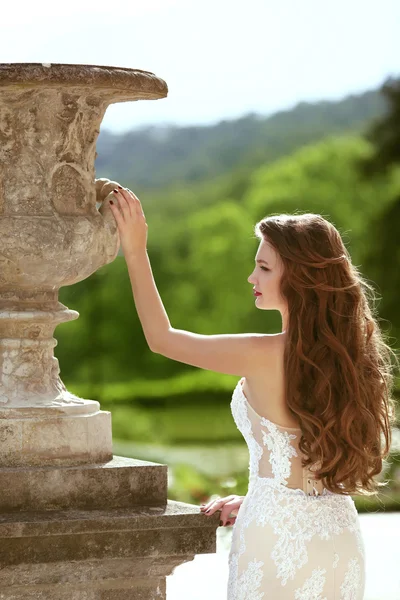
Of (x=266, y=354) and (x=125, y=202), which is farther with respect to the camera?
(x=125, y=202)

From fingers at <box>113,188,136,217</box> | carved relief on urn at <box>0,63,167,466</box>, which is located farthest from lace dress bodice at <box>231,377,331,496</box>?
fingers at <box>113,188,136,217</box>

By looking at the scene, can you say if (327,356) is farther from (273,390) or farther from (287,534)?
(287,534)

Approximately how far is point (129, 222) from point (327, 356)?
67 centimetres

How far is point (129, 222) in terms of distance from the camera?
3332 millimetres

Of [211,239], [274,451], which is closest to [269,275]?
[274,451]

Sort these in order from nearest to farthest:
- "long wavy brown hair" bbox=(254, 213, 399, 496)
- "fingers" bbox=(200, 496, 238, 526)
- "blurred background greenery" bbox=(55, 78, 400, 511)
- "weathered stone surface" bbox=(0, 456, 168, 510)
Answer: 1. "long wavy brown hair" bbox=(254, 213, 399, 496)
2. "weathered stone surface" bbox=(0, 456, 168, 510)
3. "fingers" bbox=(200, 496, 238, 526)
4. "blurred background greenery" bbox=(55, 78, 400, 511)

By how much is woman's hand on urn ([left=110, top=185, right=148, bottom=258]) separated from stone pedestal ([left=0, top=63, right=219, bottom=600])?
0.06 metres

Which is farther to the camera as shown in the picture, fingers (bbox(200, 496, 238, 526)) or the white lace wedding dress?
fingers (bbox(200, 496, 238, 526))

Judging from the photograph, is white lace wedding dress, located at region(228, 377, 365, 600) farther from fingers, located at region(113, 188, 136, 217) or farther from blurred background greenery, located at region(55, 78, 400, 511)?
blurred background greenery, located at region(55, 78, 400, 511)

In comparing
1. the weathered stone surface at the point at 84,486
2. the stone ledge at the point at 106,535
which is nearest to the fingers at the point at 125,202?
the weathered stone surface at the point at 84,486

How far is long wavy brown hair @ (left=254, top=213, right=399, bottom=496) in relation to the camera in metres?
3.09

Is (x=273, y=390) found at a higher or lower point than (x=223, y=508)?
higher

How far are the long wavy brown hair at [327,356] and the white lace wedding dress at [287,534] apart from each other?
0.20ft

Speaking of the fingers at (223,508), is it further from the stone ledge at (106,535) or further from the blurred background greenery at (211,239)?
the blurred background greenery at (211,239)
